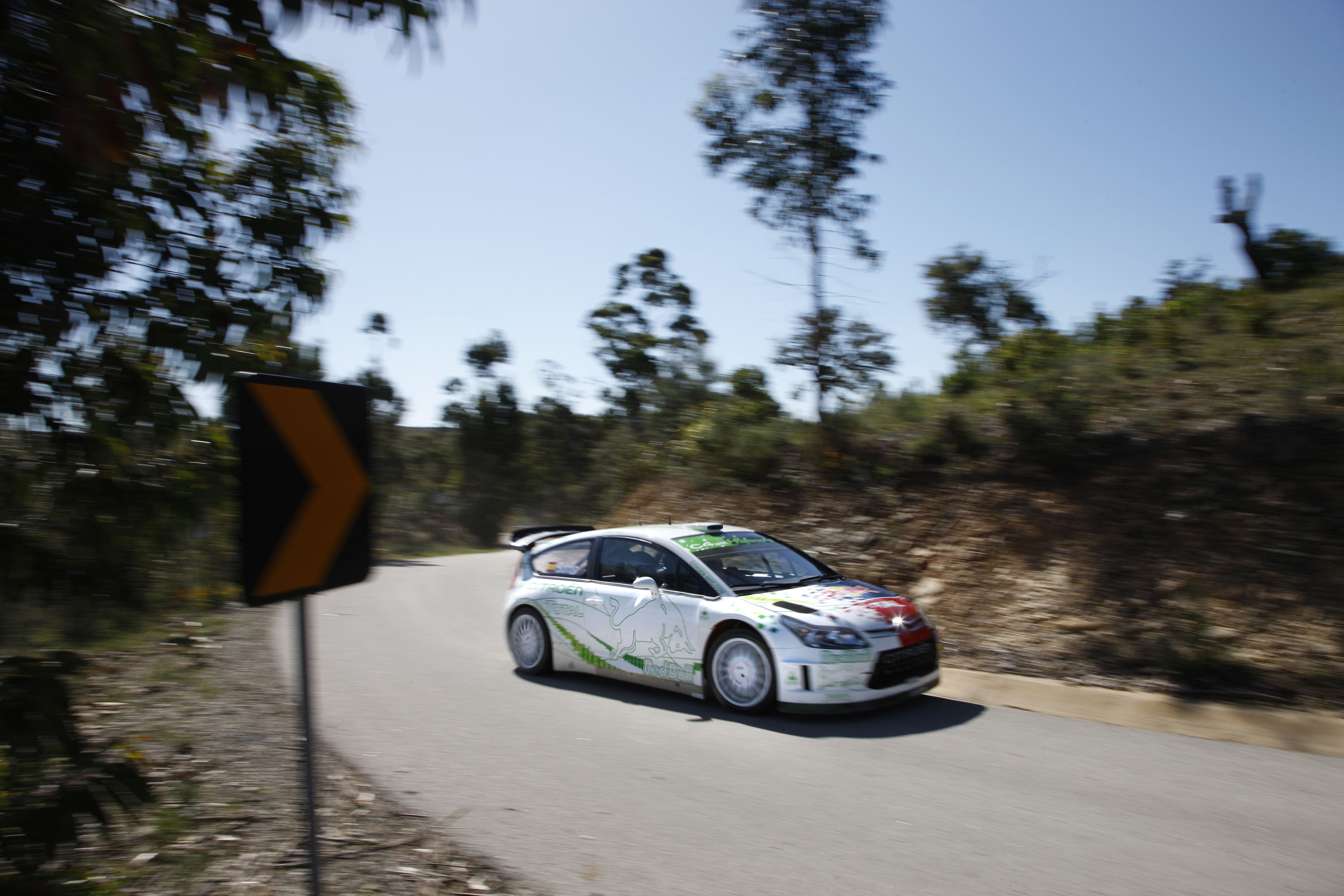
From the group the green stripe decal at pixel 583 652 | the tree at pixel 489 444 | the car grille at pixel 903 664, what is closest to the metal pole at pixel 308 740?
the car grille at pixel 903 664

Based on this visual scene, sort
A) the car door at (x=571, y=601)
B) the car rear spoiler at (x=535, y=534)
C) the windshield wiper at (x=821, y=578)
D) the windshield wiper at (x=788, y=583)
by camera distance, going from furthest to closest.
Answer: the car rear spoiler at (x=535, y=534)
the car door at (x=571, y=601)
the windshield wiper at (x=821, y=578)
the windshield wiper at (x=788, y=583)

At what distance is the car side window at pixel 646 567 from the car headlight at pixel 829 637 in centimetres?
99

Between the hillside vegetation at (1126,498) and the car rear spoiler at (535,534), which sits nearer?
the hillside vegetation at (1126,498)

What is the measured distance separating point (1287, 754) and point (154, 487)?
6986 mm

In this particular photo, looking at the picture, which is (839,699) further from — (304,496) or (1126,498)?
(304,496)

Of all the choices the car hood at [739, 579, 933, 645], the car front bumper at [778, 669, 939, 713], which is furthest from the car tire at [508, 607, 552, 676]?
the car front bumper at [778, 669, 939, 713]

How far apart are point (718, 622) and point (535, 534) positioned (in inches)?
141

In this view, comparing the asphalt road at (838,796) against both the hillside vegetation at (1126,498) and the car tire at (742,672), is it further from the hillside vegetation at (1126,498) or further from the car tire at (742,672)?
the hillside vegetation at (1126,498)

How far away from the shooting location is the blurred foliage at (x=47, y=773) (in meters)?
2.39

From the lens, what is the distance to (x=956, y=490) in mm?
11695

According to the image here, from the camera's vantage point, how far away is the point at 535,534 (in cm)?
1072

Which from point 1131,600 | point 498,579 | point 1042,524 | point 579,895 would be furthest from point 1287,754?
point 498,579

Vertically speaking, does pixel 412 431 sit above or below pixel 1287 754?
above

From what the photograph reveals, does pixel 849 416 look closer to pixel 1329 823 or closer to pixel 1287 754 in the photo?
pixel 1287 754
